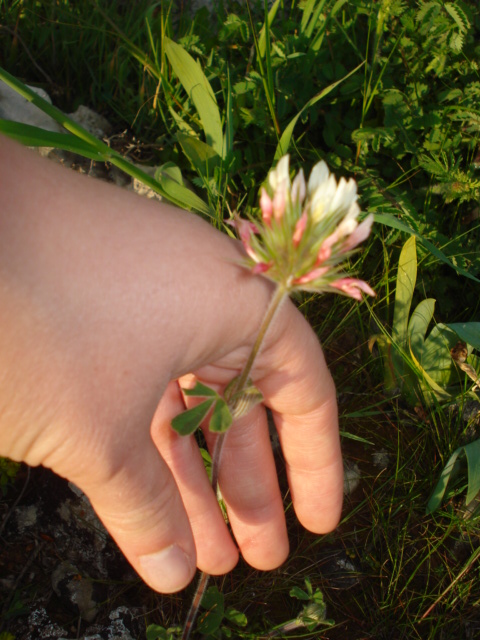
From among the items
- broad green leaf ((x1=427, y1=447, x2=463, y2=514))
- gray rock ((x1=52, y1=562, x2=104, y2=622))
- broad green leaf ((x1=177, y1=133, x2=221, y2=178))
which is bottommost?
gray rock ((x1=52, y1=562, x2=104, y2=622))

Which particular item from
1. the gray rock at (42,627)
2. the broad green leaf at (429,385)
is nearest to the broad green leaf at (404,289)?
the broad green leaf at (429,385)

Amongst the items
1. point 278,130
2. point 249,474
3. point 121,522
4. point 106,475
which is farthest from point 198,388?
point 278,130

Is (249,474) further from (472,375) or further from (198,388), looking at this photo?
(472,375)

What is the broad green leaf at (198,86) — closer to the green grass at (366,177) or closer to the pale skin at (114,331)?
the green grass at (366,177)

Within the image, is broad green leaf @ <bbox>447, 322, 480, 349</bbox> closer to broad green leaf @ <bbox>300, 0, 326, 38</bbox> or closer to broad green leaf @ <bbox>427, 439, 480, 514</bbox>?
broad green leaf @ <bbox>427, 439, 480, 514</bbox>

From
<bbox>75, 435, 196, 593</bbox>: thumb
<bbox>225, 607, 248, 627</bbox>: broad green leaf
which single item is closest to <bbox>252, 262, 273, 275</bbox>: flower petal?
<bbox>75, 435, 196, 593</bbox>: thumb

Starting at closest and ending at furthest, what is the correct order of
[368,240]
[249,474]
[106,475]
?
[106,475] → [249,474] → [368,240]

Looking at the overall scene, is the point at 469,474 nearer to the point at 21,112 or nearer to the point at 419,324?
the point at 419,324
